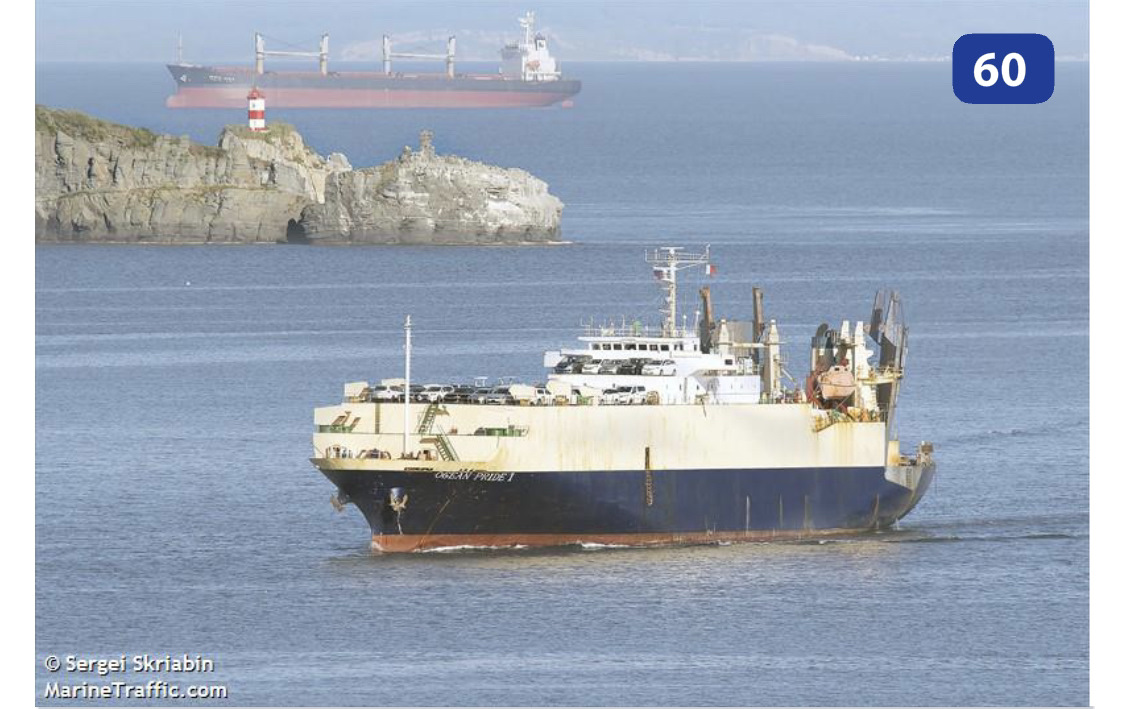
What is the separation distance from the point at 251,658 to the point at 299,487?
17405 millimetres

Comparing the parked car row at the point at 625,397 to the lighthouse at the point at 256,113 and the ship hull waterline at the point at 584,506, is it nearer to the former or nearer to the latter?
the ship hull waterline at the point at 584,506

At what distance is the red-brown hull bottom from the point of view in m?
59.4

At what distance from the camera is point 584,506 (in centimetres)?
5950

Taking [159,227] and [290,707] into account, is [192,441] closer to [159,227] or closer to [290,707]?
[290,707]

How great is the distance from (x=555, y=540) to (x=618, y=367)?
14.4 feet

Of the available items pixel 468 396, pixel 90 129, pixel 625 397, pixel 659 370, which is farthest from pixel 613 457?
pixel 90 129

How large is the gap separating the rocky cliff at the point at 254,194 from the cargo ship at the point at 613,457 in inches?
2959

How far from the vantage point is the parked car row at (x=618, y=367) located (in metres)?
61.7

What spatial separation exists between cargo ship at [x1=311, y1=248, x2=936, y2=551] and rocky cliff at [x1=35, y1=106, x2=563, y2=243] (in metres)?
75.2

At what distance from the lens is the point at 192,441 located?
245ft

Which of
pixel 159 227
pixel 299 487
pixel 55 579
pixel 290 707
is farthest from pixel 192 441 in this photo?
pixel 159 227

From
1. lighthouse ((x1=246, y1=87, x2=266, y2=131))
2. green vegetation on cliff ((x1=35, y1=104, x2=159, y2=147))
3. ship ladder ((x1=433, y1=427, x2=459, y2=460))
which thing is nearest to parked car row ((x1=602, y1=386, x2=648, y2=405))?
ship ladder ((x1=433, y1=427, x2=459, y2=460))

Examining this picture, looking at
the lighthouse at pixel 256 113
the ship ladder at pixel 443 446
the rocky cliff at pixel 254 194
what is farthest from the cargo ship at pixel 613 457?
the lighthouse at pixel 256 113

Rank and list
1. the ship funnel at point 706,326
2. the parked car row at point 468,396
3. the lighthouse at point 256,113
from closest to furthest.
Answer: the parked car row at point 468,396
the ship funnel at point 706,326
the lighthouse at point 256,113
